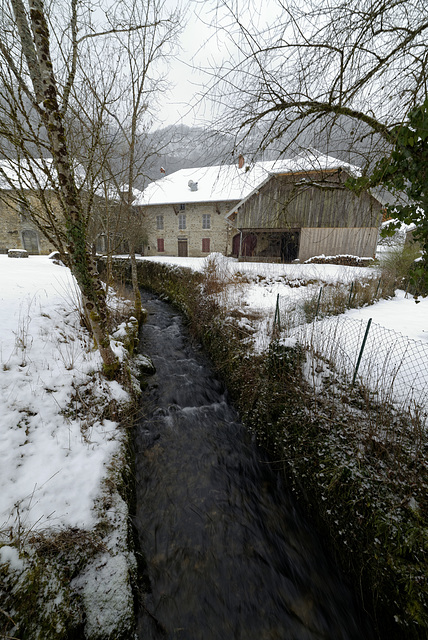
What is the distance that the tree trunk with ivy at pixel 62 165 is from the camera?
3.10 metres

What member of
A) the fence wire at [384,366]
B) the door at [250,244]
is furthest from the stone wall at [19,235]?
the fence wire at [384,366]

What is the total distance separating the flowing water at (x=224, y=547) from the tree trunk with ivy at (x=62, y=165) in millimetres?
1861

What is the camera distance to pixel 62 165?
3336 millimetres

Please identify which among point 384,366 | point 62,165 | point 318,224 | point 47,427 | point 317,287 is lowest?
point 47,427

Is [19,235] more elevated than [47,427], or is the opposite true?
[19,235]

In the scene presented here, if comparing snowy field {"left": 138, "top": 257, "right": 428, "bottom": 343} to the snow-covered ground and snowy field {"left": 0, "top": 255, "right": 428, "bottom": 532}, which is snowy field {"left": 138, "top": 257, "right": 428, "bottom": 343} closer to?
→ the snow-covered ground

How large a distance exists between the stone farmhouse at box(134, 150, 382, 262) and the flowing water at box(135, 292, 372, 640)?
4.06 meters

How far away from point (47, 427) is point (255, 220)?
50.0 feet

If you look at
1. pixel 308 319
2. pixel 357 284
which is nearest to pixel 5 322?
pixel 308 319

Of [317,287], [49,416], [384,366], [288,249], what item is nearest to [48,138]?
[49,416]

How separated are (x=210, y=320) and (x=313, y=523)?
542 centimetres

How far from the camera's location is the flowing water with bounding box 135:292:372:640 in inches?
91.3

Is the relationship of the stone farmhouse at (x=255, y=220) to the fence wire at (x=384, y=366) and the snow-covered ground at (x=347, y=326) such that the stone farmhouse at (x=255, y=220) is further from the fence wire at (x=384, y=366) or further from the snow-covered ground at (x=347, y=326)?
the fence wire at (x=384, y=366)

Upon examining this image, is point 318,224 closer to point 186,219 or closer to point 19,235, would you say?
point 186,219
